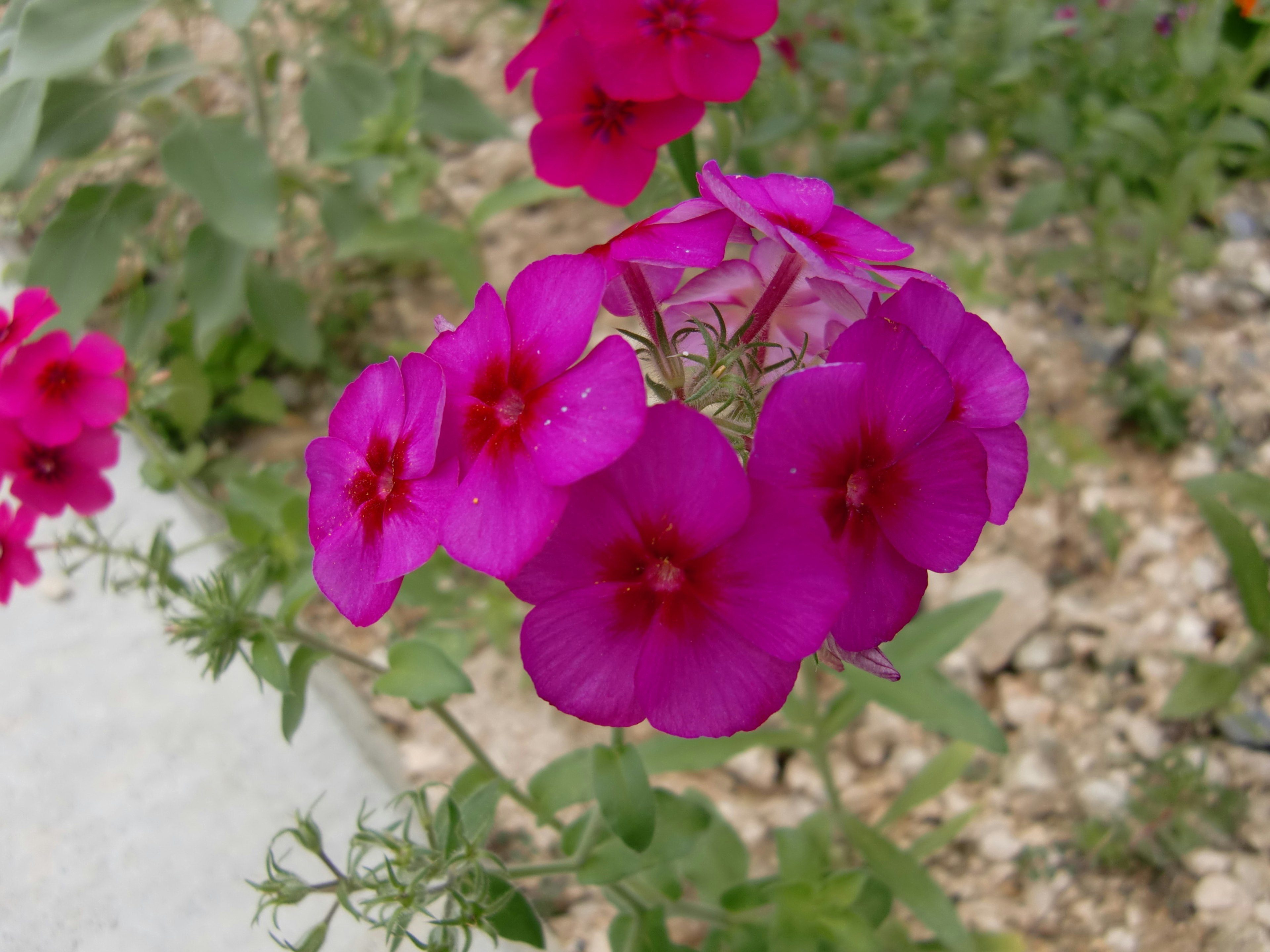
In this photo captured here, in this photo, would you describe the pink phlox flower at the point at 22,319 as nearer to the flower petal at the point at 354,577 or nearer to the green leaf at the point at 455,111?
the flower petal at the point at 354,577

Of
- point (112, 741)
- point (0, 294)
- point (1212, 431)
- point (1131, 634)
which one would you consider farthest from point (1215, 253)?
point (0, 294)

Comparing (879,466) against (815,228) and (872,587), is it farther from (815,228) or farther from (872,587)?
(815,228)

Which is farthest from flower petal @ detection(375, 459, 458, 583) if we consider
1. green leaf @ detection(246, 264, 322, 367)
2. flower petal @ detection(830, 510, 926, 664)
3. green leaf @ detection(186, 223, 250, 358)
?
green leaf @ detection(246, 264, 322, 367)

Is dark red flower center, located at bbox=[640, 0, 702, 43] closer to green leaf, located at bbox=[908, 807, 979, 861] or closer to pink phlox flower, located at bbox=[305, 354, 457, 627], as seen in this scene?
pink phlox flower, located at bbox=[305, 354, 457, 627]

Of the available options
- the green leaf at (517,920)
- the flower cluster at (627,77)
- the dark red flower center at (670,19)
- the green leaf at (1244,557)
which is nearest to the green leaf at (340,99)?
the flower cluster at (627,77)

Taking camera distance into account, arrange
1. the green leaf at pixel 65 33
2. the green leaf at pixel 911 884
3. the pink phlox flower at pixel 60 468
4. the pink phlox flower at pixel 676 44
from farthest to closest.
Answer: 1. the green leaf at pixel 65 33
2. the green leaf at pixel 911 884
3. the pink phlox flower at pixel 60 468
4. the pink phlox flower at pixel 676 44

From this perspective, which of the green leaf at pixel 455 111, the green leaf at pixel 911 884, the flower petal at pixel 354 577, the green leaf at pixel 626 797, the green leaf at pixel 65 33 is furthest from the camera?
the green leaf at pixel 455 111
